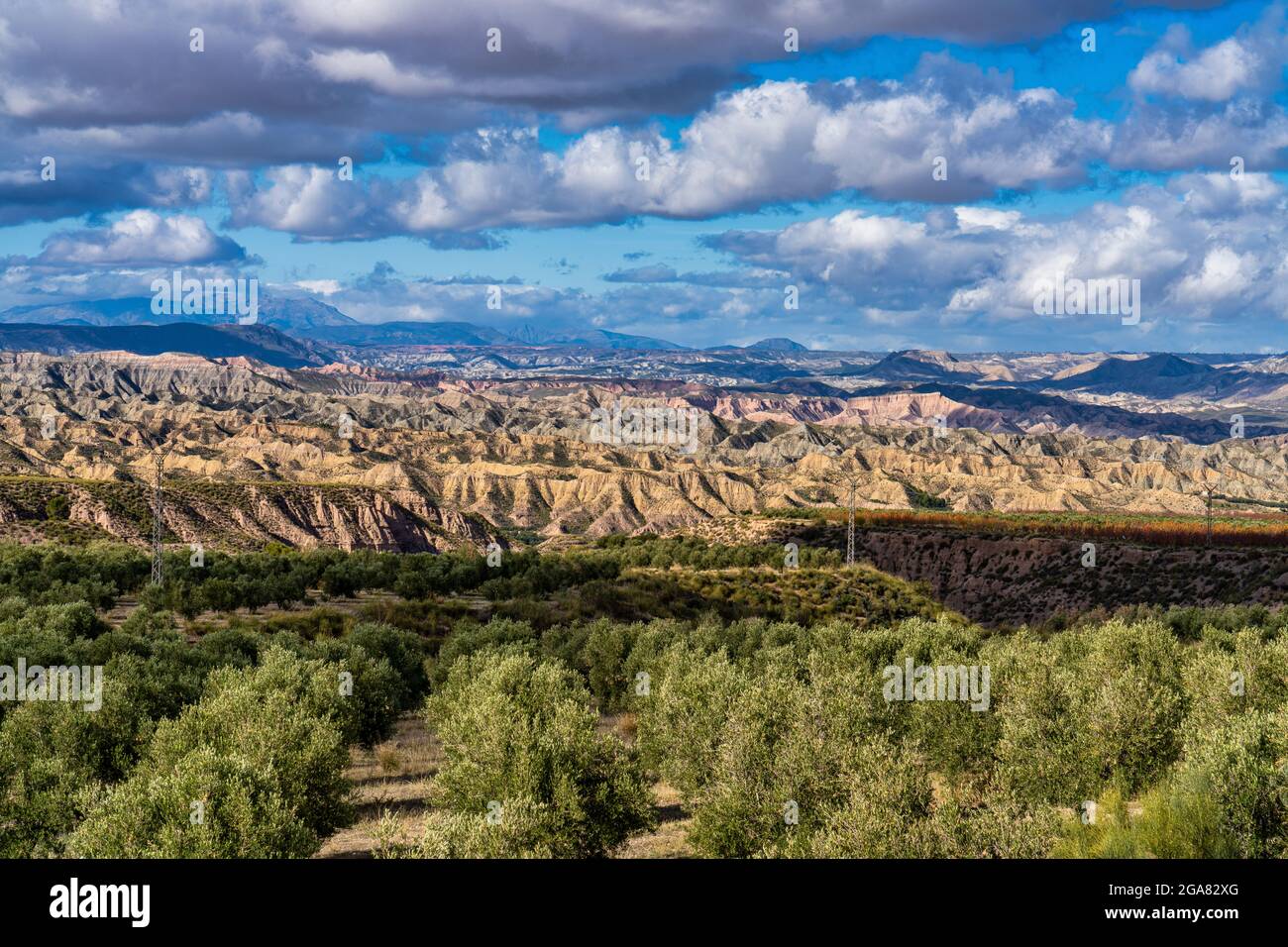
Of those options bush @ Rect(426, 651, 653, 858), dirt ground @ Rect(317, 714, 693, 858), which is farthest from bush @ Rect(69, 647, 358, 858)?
bush @ Rect(426, 651, 653, 858)

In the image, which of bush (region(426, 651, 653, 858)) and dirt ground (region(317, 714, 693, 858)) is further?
dirt ground (region(317, 714, 693, 858))

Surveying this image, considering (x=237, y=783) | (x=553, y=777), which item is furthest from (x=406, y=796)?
(x=237, y=783)

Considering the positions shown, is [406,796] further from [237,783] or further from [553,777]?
[237,783]

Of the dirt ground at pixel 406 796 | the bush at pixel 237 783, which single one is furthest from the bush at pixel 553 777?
the bush at pixel 237 783

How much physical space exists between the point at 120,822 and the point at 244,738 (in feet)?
16.3

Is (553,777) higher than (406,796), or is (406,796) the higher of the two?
(553,777)

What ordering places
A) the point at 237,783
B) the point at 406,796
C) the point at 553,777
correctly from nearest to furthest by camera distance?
the point at 237,783
the point at 553,777
the point at 406,796

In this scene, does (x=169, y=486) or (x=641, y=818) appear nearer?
(x=641, y=818)

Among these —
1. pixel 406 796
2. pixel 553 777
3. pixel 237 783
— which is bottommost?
pixel 406 796

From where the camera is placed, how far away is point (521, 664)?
34.1m

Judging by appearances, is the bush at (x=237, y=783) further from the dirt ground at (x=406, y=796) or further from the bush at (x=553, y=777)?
the bush at (x=553, y=777)

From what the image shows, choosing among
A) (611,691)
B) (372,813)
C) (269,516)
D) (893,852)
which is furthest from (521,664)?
(269,516)

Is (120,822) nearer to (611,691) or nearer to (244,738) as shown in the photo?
(244,738)

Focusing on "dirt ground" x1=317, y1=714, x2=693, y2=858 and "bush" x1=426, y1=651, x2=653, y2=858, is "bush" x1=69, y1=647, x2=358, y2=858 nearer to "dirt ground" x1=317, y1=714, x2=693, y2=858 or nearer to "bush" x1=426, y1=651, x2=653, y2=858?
"dirt ground" x1=317, y1=714, x2=693, y2=858
